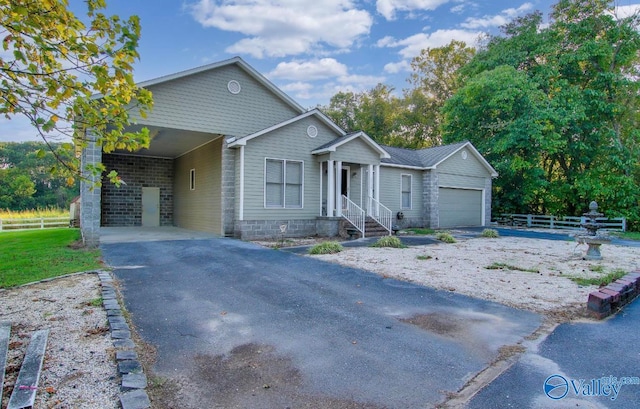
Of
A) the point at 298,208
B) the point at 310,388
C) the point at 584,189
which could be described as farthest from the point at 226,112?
the point at 584,189

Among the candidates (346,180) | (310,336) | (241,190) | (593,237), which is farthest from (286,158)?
(310,336)

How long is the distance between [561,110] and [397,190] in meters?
9.89

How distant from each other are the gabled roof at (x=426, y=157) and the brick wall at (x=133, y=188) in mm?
11422

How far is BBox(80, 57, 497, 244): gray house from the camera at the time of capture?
12133 millimetres

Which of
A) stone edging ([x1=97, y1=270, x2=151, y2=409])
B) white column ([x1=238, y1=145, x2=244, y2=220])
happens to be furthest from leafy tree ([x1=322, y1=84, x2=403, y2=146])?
stone edging ([x1=97, y1=270, x2=151, y2=409])

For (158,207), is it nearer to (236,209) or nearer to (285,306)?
(236,209)

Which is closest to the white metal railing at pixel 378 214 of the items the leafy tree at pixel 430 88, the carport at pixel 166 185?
the carport at pixel 166 185

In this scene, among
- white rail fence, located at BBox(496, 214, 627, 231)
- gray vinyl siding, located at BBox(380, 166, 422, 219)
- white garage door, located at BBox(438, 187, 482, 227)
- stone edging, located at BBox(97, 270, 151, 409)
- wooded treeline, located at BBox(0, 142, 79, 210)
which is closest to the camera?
stone edging, located at BBox(97, 270, 151, 409)

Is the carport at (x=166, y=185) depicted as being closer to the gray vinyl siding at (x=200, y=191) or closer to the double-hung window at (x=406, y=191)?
the gray vinyl siding at (x=200, y=191)

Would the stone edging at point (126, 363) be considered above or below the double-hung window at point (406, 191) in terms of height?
below

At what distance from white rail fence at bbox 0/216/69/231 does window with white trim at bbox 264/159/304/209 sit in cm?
1617

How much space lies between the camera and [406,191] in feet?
59.2

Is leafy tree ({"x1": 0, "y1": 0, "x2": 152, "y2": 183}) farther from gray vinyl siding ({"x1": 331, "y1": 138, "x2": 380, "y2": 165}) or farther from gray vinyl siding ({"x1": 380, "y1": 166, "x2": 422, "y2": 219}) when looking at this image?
gray vinyl siding ({"x1": 380, "y1": 166, "x2": 422, "y2": 219})

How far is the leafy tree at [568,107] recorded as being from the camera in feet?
61.7
